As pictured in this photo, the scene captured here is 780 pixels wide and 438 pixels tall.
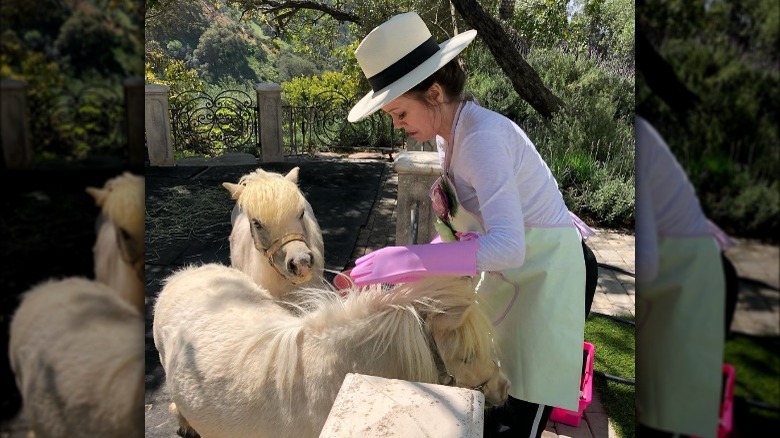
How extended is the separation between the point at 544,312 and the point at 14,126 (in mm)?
1702

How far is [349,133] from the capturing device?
12.8 meters

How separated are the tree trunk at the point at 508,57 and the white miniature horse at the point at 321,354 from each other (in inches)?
280

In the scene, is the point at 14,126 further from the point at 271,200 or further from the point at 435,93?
the point at 271,200

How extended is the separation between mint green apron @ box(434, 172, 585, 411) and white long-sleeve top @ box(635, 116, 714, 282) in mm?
1307

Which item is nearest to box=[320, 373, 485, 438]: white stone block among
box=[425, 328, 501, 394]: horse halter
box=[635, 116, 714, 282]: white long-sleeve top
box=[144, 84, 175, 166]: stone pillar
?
box=[425, 328, 501, 394]: horse halter

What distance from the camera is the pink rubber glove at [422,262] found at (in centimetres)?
155

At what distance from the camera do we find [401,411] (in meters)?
1.12

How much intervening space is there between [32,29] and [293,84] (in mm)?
16294

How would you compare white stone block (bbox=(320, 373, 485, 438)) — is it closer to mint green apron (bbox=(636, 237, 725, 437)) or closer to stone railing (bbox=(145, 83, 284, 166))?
mint green apron (bbox=(636, 237, 725, 437))

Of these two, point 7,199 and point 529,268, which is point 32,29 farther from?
point 529,268

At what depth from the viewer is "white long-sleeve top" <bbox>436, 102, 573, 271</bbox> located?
1.55 m

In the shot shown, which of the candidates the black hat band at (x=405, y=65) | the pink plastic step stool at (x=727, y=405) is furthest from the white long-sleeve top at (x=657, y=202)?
the black hat band at (x=405, y=65)

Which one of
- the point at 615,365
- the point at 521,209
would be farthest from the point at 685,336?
the point at 615,365

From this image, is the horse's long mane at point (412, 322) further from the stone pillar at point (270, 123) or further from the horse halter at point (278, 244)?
the stone pillar at point (270, 123)
